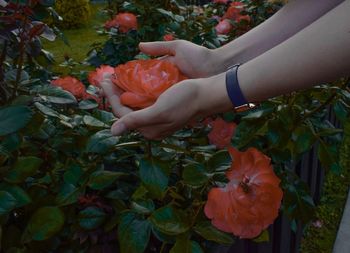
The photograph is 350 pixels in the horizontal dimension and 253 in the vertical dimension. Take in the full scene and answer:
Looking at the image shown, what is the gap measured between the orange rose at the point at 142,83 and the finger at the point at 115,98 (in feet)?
0.08

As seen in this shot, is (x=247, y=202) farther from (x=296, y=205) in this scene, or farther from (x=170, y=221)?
(x=296, y=205)

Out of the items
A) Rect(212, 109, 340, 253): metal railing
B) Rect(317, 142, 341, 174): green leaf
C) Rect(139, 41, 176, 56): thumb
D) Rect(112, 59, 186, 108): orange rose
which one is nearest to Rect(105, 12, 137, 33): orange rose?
Rect(212, 109, 340, 253): metal railing

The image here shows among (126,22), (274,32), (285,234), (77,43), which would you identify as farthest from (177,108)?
(77,43)

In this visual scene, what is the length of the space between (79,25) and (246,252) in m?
8.32

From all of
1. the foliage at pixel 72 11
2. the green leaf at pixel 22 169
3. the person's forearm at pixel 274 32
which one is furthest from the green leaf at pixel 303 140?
the foliage at pixel 72 11

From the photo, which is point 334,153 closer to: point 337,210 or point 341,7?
point 341,7

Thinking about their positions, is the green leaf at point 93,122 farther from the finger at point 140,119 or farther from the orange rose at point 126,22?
the orange rose at point 126,22

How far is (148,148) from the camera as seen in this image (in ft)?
3.94

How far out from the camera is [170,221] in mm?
1171

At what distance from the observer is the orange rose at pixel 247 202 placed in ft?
3.56

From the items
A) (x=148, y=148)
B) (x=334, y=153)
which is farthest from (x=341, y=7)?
(x=334, y=153)

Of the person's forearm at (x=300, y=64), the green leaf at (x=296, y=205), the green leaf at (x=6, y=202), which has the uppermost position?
the person's forearm at (x=300, y=64)

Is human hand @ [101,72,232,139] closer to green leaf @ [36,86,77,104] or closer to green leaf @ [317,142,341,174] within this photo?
green leaf @ [36,86,77,104]

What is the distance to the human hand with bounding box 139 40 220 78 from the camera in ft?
4.94
